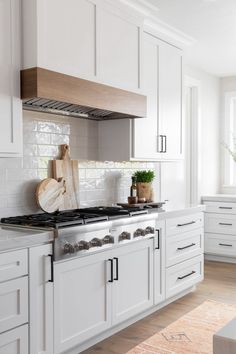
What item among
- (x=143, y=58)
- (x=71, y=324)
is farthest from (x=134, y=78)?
(x=71, y=324)

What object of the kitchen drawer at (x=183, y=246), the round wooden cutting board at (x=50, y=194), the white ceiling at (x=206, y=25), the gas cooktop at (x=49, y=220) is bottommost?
the kitchen drawer at (x=183, y=246)

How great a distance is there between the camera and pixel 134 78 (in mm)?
3543

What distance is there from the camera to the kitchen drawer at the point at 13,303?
2.18m

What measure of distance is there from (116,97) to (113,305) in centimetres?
154

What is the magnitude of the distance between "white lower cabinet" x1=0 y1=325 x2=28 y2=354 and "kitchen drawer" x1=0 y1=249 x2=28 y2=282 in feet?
0.95

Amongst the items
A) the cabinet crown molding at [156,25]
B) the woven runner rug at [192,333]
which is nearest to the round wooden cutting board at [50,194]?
the woven runner rug at [192,333]

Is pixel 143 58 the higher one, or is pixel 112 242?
pixel 143 58

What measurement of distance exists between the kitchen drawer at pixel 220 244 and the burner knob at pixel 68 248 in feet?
11.4

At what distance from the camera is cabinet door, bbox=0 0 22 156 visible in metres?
2.52

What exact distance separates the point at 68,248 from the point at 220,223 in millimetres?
3488

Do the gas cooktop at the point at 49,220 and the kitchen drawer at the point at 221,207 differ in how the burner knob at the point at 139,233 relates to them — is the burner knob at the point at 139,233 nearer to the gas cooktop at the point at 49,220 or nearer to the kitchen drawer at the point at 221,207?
the gas cooktop at the point at 49,220

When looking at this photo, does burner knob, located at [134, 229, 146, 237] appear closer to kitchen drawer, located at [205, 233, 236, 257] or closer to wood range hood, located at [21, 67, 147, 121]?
wood range hood, located at [21, 67, 147, 121]

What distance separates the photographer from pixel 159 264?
11.9ft

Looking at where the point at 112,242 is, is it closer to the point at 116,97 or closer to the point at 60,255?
the point at 60,255
